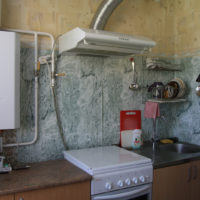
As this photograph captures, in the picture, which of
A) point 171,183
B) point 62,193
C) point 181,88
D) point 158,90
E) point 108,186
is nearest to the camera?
point 62,193

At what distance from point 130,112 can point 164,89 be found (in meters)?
0.42

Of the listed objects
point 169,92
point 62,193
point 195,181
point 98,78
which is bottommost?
point 195,181

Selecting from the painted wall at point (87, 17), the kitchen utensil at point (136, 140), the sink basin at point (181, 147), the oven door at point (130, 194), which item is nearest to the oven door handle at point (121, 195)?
the oven door at point (130, 194)

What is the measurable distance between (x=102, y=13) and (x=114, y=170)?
1280 mm

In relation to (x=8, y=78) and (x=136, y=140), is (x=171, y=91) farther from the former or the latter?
(x=8, y=78)

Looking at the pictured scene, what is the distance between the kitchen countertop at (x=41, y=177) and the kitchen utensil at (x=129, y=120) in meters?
0.74

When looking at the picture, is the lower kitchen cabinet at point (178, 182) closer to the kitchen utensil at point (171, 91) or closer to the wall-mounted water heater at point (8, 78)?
the kitchen utensil at point (171, 91)

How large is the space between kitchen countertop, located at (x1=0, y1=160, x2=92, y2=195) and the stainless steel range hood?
2.91 ft

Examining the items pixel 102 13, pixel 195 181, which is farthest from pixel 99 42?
pixel 195 181

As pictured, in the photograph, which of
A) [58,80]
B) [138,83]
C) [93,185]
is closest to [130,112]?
[138,83]

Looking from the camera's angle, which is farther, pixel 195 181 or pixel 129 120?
pixel 129 120

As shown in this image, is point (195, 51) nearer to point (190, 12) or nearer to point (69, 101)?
point (190, 12)

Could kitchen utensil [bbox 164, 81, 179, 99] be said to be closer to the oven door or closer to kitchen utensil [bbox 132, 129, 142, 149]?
kitchen utensil [bbox 132, 129, 142, 149]

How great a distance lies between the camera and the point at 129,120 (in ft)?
7.93
